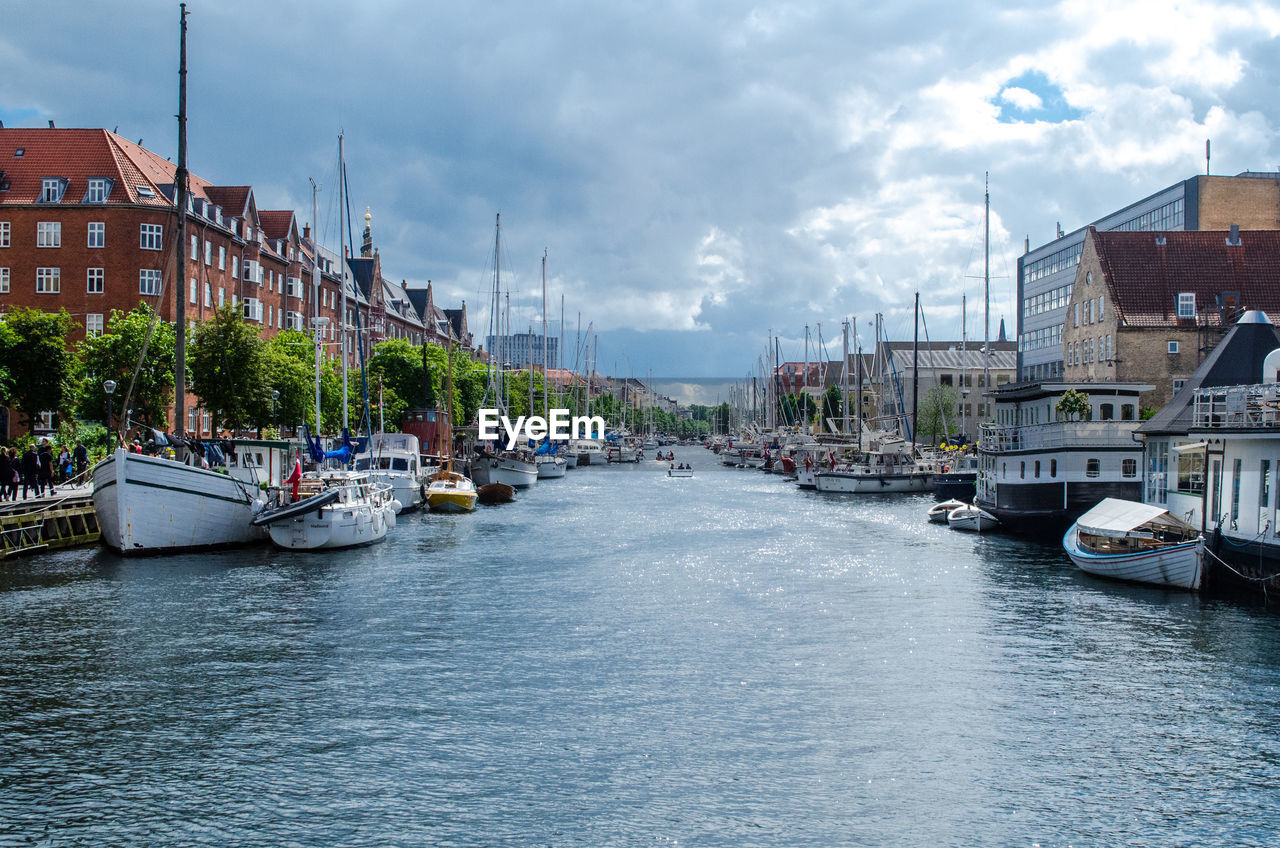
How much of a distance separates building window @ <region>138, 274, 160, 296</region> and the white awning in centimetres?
5935

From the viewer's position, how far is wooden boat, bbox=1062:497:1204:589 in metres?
34.0

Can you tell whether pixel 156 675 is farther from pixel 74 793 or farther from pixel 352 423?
pixel 352 423

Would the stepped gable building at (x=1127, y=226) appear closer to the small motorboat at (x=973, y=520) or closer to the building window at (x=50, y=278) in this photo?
the small motorboat at (x=973, y=520)

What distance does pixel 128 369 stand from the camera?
55875 mm

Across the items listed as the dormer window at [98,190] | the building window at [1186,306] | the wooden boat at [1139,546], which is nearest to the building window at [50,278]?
the dormer window at [98,190]

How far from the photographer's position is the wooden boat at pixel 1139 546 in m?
34.0

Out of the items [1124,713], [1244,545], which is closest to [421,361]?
[1244,545]

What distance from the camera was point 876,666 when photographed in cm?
2514

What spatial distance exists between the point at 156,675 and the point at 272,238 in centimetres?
8273

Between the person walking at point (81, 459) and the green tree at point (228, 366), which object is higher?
the green tree at point (228, 366)

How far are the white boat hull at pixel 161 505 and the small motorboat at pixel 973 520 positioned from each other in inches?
1380

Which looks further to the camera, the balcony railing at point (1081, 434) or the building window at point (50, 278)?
the building window at point (50, 278)

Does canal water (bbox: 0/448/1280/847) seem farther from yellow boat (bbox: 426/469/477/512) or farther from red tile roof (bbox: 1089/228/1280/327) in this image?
red tile roof (bbox: 1089/228/1280/327)

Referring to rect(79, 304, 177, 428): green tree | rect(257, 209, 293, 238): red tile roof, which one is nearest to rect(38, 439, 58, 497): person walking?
rect(79, 304, 177, 428): green tree
